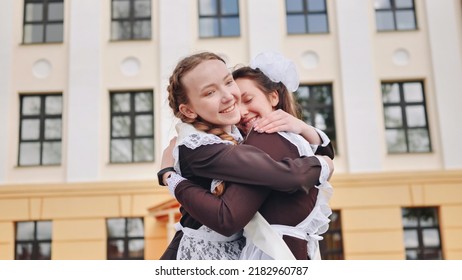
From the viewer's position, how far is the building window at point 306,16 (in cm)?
433

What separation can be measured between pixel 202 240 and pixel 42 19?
3209 millimetres

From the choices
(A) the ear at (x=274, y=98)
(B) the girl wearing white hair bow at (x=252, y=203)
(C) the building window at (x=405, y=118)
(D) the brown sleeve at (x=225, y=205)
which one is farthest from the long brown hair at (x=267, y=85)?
(C) the building window at (x=405, y=118)

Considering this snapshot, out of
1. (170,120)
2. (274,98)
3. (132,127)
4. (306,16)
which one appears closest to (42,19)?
(132,127)

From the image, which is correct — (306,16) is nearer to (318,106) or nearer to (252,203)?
(318,106)

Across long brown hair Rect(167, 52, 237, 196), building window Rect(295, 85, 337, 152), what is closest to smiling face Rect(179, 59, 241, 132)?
long brown hair Rect(167, 52, 237, 196)

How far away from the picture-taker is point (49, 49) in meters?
4.14

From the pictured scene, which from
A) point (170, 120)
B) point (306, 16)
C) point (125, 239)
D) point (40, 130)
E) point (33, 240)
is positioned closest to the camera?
point (33, 240)

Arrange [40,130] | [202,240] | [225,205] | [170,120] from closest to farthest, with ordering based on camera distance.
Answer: [225,205]
[202,240]
[40,130]
[170,120]

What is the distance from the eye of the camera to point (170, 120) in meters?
4.01

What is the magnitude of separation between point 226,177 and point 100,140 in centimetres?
316

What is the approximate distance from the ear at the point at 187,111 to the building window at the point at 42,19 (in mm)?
3056

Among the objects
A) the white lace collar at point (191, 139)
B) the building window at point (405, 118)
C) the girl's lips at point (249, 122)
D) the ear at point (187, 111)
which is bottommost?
the white lace collar at point (191, 139)

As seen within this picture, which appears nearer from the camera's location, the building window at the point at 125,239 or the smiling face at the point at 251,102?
the smiling face at the point at 251,102

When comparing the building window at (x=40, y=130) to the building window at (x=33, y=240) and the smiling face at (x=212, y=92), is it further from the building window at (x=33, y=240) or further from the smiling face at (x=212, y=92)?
the smiling face at (x=212, y=92)
